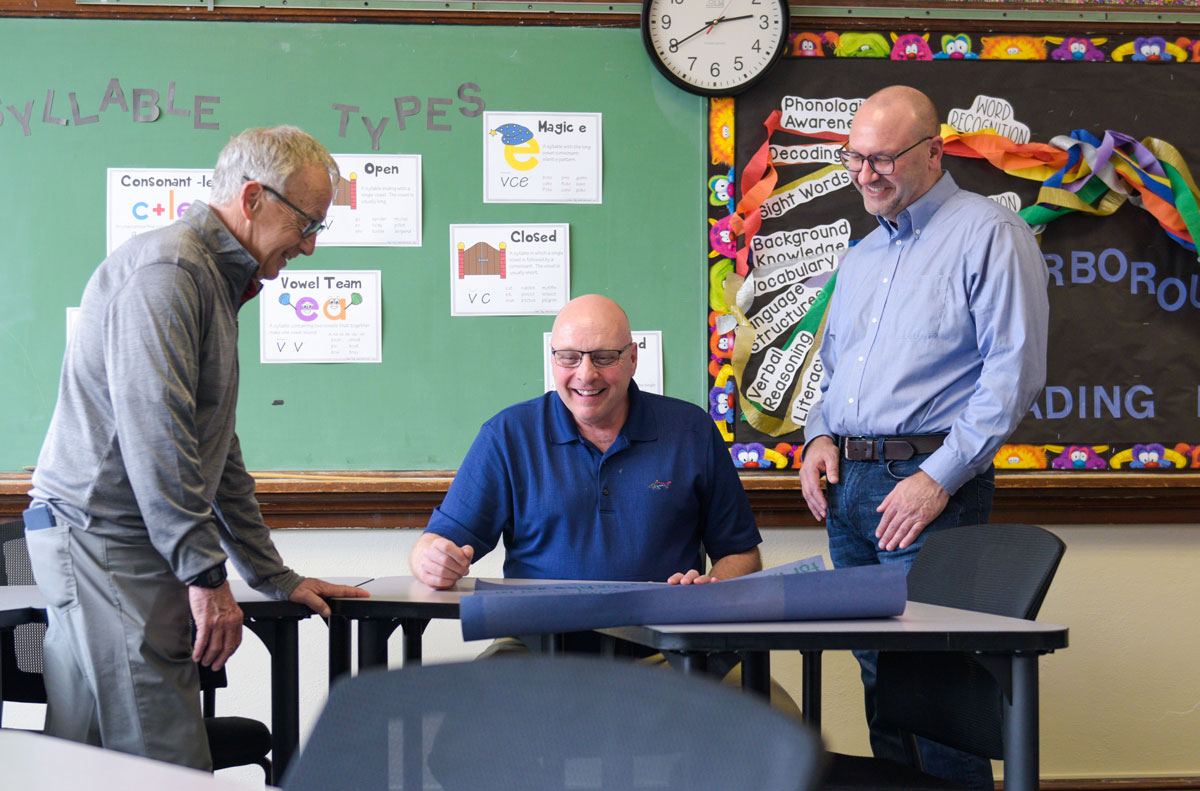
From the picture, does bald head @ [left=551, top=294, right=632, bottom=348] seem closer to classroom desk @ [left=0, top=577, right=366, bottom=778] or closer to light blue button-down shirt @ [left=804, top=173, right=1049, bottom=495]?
light blue button-down shirt @ [left=804, top=173, right=1049, bottom=495]

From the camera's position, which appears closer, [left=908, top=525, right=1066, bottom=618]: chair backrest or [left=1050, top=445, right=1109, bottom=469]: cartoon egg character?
[left=908, top=525, right=1066, bottom=618]: chair backrest

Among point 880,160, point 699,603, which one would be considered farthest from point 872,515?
point 699,603

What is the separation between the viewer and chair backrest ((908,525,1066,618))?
69.0 inches

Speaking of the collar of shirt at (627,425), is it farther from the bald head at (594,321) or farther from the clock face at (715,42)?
the clock face at (715,42)

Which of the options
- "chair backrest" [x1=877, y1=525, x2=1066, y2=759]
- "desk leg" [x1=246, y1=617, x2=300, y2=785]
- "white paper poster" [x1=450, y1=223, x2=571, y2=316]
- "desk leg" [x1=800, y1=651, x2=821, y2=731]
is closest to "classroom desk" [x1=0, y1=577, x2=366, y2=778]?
"desk leg" [x1=246, y1=617, x2=300, y2=785]

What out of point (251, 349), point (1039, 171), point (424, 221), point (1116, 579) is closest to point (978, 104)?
point (1039, 171)

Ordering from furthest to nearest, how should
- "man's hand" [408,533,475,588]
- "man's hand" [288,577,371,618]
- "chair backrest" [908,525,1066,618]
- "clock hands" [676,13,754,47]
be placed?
"clock hands" [676,13,754,47], "man's hand" [408,533,475,588], "man's hand" [288,577,371,618], "chair backrest" [908,525,1066,618]

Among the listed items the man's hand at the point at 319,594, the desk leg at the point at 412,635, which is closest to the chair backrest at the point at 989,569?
the desk leg at the point at 412,635

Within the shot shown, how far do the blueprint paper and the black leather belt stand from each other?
0.86 m

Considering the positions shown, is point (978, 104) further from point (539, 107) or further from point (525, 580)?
point (525, 580)

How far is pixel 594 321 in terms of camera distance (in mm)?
2328

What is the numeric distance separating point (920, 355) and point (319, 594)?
1340 mm

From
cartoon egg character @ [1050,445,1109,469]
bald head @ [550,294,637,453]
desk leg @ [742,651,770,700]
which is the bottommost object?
desk leg @ [742,651,770,700]

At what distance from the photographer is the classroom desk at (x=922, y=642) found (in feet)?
4.65
